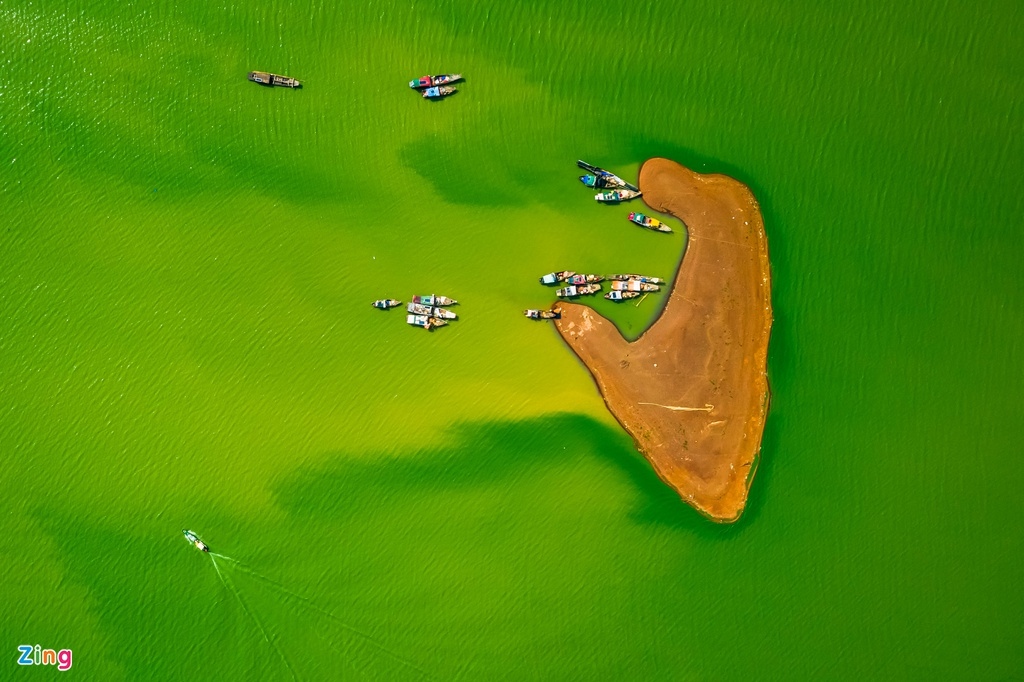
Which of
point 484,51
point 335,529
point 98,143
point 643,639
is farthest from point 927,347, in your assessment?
point 98,143

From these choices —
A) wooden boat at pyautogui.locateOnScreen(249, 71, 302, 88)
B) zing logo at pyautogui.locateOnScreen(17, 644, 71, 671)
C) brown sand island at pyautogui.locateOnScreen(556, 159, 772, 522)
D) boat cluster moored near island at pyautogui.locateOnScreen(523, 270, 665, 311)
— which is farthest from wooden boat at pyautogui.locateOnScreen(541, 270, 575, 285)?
zing logo at pyautogui.locateOnScreen(17, 644, 71, 671)

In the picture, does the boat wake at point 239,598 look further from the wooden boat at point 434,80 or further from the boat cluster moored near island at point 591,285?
the wooden boat at point 434,80

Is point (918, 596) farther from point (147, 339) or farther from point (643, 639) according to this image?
point (147, 339)

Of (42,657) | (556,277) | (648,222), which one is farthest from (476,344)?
(42,657)

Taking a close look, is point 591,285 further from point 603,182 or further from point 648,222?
point 603,182

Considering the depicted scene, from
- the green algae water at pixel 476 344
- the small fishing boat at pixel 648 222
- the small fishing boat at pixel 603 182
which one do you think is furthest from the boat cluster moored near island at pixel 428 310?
the small fishing boat at pixel 648 222

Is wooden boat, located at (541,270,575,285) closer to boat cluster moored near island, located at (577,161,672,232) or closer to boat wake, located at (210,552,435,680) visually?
A: boat cluster moored near island, located at (577,161,672,232)
